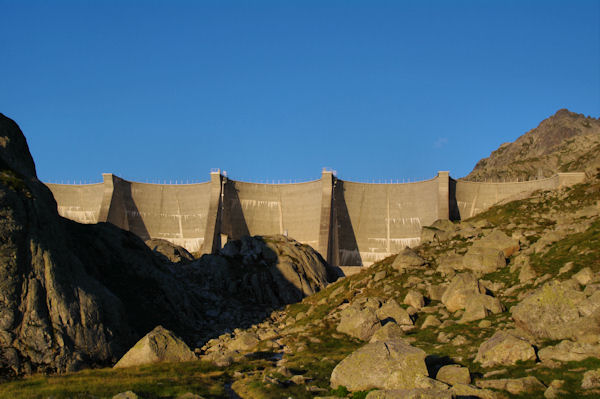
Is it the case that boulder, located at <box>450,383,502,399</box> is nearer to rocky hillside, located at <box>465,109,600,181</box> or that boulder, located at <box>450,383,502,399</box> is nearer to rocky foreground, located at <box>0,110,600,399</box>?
rocky foreground, located at <box>0,110,600,399</box>

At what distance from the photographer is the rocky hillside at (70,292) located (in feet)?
89.4

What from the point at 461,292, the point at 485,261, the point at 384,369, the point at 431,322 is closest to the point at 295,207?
the point at 485,261

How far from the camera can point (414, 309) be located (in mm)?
36312

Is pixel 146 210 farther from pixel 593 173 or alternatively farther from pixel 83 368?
pixel 593 173

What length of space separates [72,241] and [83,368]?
11136mm

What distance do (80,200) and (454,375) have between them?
269 feet

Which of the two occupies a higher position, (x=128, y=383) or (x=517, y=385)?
(x=517, y=385)

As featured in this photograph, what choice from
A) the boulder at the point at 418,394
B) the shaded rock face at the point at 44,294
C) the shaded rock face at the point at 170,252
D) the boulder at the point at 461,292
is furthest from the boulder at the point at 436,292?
the shaded rock face at the point at 170,252

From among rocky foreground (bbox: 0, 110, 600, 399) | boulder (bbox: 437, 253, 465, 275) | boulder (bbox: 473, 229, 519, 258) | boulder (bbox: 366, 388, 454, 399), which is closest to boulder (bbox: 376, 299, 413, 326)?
rocky foreground (bbox: 0, 110, 600, 399)

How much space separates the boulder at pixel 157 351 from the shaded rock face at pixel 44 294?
4.95ft

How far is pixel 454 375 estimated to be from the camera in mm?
20344

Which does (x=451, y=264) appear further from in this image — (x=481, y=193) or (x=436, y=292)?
(x=481, y=193)

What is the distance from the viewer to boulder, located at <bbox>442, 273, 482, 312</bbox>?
111 feet

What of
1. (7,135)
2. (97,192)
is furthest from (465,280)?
(97,192)
